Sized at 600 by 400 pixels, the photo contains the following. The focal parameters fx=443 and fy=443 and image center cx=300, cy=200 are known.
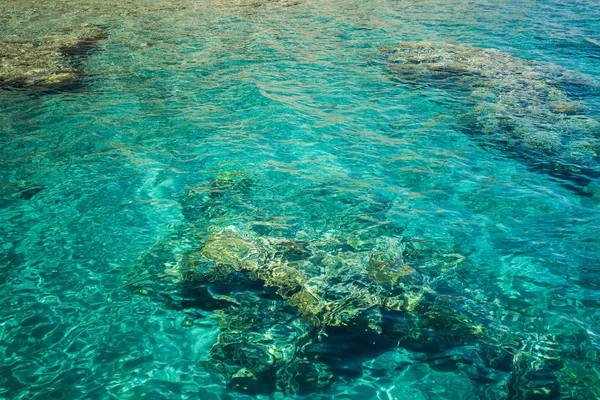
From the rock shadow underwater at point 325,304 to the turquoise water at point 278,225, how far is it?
0.03 meters

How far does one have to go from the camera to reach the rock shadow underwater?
4.71m

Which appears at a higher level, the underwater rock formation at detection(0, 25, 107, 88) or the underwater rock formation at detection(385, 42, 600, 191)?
the underwater rock formation at detection(0, 25, 107, 88)

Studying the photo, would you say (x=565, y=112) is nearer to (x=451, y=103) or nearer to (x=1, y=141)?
(x=451, y=103)

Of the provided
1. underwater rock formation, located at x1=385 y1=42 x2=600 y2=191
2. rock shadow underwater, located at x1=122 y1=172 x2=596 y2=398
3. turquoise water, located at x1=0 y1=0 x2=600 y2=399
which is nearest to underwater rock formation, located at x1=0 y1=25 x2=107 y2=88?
turquoise water, located at x1=0 y1=0 x2=600 y2=399

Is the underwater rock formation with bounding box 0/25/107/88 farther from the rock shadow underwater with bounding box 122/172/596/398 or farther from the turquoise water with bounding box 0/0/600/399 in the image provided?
the rock shadow underwater with bounding box 122/172/596/398

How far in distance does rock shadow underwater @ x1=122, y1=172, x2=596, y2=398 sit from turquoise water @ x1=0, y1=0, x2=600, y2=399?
0.03 metres

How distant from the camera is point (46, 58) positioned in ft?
47.6

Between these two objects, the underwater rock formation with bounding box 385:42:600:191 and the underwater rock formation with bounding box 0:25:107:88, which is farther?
the underwater rock formation with bounding box 0:25:107:88

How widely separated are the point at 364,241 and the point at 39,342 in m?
4.39

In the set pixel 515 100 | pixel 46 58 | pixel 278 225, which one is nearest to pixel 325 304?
pixel 278 225

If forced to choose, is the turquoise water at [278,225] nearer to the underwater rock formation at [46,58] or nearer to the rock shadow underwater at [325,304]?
the rock shadow underwater at [325,304]

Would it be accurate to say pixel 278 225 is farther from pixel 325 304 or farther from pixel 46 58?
pixel 46 58

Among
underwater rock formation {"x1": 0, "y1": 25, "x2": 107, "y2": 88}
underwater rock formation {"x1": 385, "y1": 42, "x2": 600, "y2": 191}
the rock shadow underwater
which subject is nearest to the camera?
the rock shadow underwater

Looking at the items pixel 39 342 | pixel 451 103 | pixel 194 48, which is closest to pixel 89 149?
pixel 39 342
